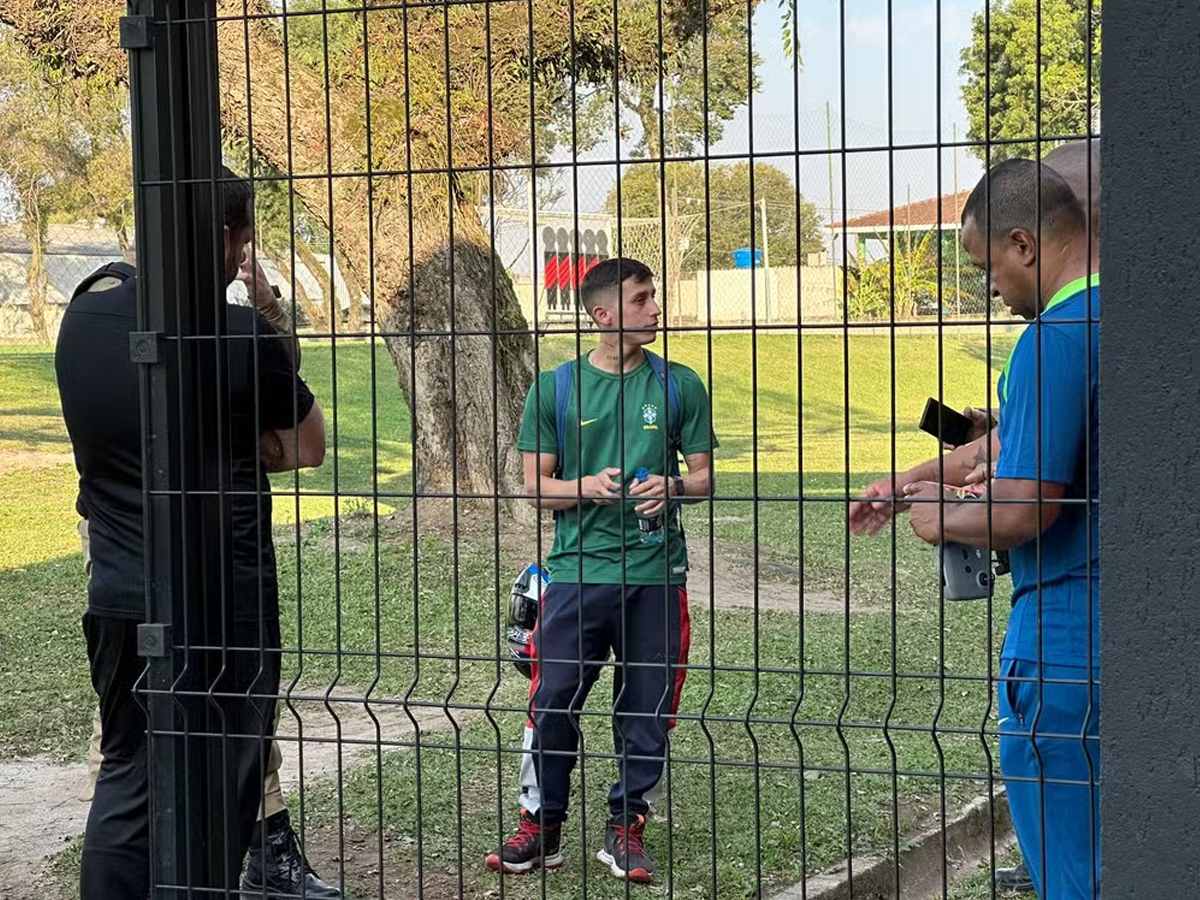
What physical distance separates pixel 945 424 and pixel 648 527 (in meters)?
1.82

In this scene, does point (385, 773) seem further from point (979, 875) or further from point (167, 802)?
point (167, 802)

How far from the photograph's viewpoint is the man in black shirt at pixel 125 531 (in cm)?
430

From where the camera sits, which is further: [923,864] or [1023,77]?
[923,864]

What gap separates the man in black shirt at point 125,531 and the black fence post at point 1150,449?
87.0 inches

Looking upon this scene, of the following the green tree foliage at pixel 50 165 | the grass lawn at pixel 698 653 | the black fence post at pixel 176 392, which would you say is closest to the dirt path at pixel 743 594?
the grass lawn at pixel 698 653

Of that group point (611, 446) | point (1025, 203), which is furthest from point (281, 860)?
point (1025, 203)

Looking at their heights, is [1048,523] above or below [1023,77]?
below

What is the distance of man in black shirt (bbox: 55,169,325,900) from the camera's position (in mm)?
4301

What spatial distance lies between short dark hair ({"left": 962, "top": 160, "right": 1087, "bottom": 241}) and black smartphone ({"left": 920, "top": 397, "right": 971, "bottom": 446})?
430mm

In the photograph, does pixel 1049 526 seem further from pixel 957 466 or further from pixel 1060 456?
pixel 957 466

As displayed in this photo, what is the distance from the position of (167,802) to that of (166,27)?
1.93 metres

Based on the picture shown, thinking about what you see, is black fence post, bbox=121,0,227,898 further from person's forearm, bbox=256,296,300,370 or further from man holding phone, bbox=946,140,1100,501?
man holding phone, bbox=946,140,1100,501

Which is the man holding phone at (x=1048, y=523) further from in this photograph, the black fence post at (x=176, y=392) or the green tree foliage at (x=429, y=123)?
the green tree foliage at (x=429, y=123)

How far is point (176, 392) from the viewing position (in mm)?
3936
